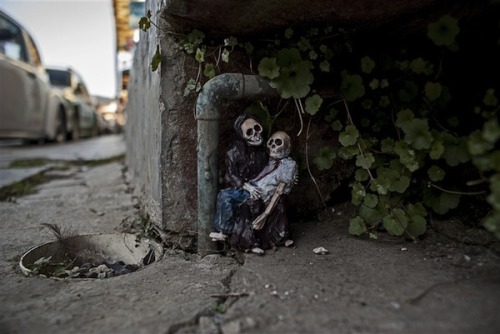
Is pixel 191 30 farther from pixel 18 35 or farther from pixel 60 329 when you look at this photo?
pixel 18 35

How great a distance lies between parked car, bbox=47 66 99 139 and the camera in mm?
8570

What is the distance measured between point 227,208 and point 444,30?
1.02 m

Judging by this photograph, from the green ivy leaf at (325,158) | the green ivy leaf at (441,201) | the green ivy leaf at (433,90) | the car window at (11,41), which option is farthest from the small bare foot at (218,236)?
the car window at (11,41)

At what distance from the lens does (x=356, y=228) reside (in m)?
1.59

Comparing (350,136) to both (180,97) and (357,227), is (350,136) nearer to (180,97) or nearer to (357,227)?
(357,227)

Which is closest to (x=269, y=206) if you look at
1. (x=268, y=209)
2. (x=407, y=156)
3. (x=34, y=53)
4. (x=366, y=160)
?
(x=268, y=209)

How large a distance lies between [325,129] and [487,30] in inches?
30.4

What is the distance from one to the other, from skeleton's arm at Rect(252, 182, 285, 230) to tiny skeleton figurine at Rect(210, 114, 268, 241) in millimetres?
78

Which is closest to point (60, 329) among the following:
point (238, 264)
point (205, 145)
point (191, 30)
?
point (238, 264)

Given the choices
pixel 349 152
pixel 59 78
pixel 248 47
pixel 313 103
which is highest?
pixel 59 78

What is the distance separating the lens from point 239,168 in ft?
5.00

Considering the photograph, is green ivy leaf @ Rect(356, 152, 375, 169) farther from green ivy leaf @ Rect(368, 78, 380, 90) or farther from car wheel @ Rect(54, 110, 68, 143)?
car wheel @ Rect(54, 110, 68, 143)

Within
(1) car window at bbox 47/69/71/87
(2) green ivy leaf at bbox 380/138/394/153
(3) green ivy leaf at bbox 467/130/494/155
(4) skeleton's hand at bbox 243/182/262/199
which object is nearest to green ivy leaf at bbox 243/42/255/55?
(4) skeleton's hand at bbox 243/182/262/199

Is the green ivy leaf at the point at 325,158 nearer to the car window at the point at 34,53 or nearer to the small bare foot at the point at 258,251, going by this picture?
the small bare foot at the point at 258,251
